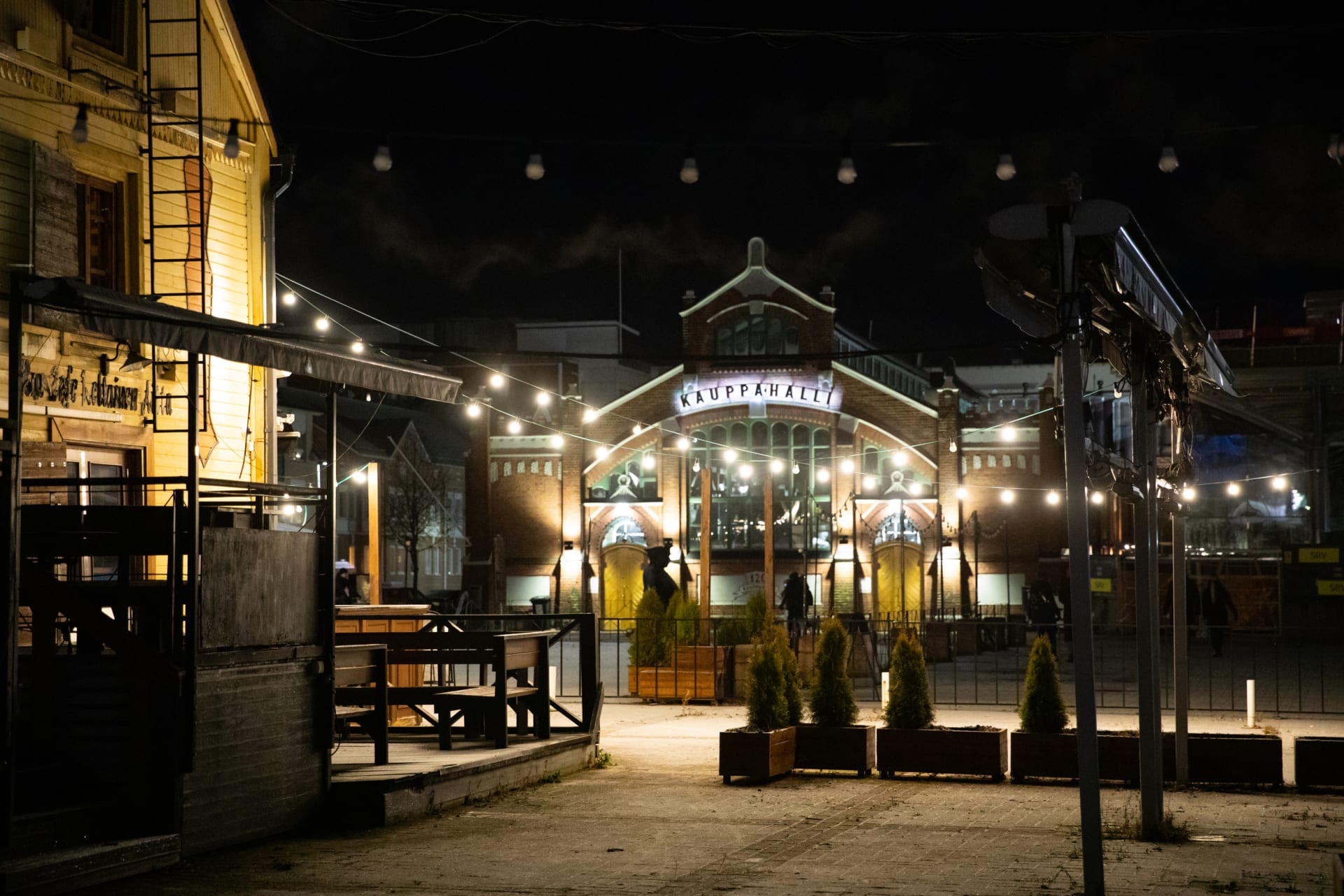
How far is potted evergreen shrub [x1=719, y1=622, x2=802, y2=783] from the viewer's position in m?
11.9

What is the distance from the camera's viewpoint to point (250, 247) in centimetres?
1750

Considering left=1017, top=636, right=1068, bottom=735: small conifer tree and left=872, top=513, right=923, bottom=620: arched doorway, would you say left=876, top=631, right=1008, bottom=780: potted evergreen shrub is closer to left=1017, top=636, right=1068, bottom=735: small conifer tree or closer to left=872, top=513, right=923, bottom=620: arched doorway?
left=1017, top=636, right=1068, bottom=735: small conifer tree

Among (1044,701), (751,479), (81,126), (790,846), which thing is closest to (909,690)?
(1044,701)

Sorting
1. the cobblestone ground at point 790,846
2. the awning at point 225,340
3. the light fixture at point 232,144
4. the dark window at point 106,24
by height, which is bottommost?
the cobblestone ground at point 790,846

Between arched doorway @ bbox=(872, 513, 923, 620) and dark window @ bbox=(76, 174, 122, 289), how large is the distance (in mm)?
27757

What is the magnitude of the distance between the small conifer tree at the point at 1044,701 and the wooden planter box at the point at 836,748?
1.32 metres

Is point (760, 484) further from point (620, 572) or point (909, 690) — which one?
point (909, 690)

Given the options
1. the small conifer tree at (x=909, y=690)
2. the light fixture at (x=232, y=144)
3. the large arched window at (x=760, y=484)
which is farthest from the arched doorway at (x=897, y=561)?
the light fixture at (x=232, y=144)

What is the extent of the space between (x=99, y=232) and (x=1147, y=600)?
11.3 m

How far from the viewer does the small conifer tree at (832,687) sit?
41.1 feet

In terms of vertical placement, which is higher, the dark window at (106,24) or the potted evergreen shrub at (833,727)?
the dark window at (106,24)

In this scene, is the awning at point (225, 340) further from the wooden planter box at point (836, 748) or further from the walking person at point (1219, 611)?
the walking person at point (1219, 611)

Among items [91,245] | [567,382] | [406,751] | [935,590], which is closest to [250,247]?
[91,245]

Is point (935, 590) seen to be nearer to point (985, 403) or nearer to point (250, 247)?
point (985, 403)
